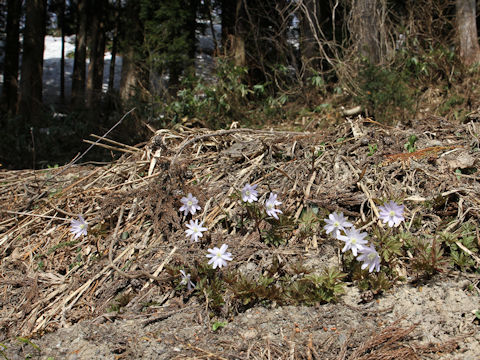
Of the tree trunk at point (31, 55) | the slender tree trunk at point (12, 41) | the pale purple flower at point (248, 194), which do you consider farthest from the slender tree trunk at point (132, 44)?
the pale purple flower at point (248, 194)

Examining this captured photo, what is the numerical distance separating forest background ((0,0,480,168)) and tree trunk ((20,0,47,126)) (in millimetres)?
1208

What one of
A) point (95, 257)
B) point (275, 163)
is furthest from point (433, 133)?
point (95, 257)

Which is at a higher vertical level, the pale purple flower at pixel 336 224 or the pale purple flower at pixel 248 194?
the pale purple flower at pixel 248 194

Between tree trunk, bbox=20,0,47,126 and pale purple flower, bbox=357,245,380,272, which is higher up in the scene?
tree trunk, bbox=20,0,47,126

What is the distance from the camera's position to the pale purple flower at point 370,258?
2.16 meters

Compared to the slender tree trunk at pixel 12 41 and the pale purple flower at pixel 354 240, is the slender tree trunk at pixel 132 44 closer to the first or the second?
the slender tree trunk at pixel 12 41

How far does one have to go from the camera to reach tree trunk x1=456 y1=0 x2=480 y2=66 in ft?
21.5

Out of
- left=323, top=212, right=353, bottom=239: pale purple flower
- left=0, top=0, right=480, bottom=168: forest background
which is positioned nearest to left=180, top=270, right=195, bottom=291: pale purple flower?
left=323, top=212, right=353, bottom=239: pale purple flower

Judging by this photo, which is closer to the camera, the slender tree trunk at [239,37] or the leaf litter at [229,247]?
the leaf litter at [229,247]

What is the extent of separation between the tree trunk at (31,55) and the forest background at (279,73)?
3.96ft

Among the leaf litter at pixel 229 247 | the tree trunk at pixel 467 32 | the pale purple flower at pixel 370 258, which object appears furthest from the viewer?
the tree trunk at pixel 467 32

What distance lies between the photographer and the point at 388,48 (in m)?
6.28

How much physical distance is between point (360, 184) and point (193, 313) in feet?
4.51

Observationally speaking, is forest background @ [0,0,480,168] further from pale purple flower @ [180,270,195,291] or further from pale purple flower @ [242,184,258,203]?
pale purple flower @ [180,270,195,291]
